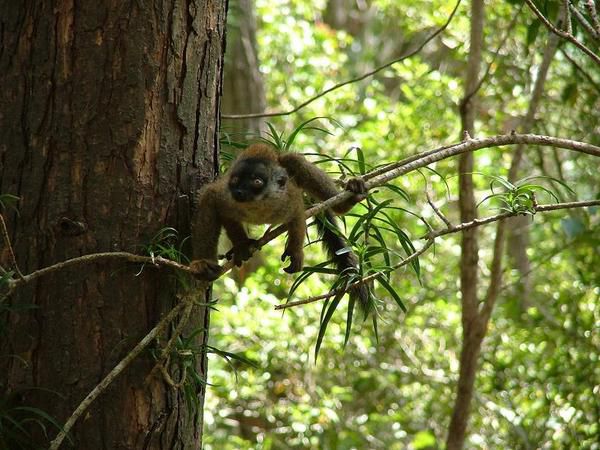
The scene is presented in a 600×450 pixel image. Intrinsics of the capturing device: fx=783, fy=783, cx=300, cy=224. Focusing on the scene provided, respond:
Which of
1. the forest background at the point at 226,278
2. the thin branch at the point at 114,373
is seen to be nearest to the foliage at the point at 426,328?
the forest background at the point at 226,278

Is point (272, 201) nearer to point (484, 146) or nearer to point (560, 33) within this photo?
point (484, 146)

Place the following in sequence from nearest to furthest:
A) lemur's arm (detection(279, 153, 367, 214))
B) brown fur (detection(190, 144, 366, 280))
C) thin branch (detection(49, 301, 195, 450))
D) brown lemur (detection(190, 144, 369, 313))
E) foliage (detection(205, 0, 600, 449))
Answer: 1. thin branch (detection(49, 301, 195, 450))
2. brown lemur (detection(190, 144, 369, 313))
3. brown fur (detection(190, 144, 366, 280))
4. lemur's arm (detection(279, 153, 367, 214))
5. foliage (detection(205, 0, 600, 449))

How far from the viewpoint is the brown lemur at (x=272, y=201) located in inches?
121

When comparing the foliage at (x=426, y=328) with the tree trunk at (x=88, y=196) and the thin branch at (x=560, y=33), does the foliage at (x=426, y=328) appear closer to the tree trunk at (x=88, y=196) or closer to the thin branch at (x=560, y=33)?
the thin branch at (x=560, y=33)

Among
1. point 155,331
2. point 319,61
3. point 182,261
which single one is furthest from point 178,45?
point 319,61

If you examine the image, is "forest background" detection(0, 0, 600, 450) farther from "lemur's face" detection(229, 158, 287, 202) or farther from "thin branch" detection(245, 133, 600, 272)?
"lemur's face" detection(229, 158, 287, 202)

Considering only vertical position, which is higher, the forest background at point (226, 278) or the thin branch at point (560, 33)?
the thin branch at point (560, 33)

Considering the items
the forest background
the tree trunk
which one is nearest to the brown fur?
the forest background

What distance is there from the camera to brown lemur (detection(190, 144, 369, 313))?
10.1 ft

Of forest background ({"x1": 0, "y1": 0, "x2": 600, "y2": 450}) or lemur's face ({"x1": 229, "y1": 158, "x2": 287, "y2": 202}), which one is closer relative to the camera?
forest background ({"x1": 0, "y1": 0, "x2": 600, "y2": 450})

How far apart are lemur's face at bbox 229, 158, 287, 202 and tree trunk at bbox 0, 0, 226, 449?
23.2 inches

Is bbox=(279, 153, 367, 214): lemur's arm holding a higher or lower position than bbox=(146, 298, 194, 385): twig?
higher

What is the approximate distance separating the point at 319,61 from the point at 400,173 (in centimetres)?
697

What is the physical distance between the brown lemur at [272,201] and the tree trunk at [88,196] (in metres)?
0.42
